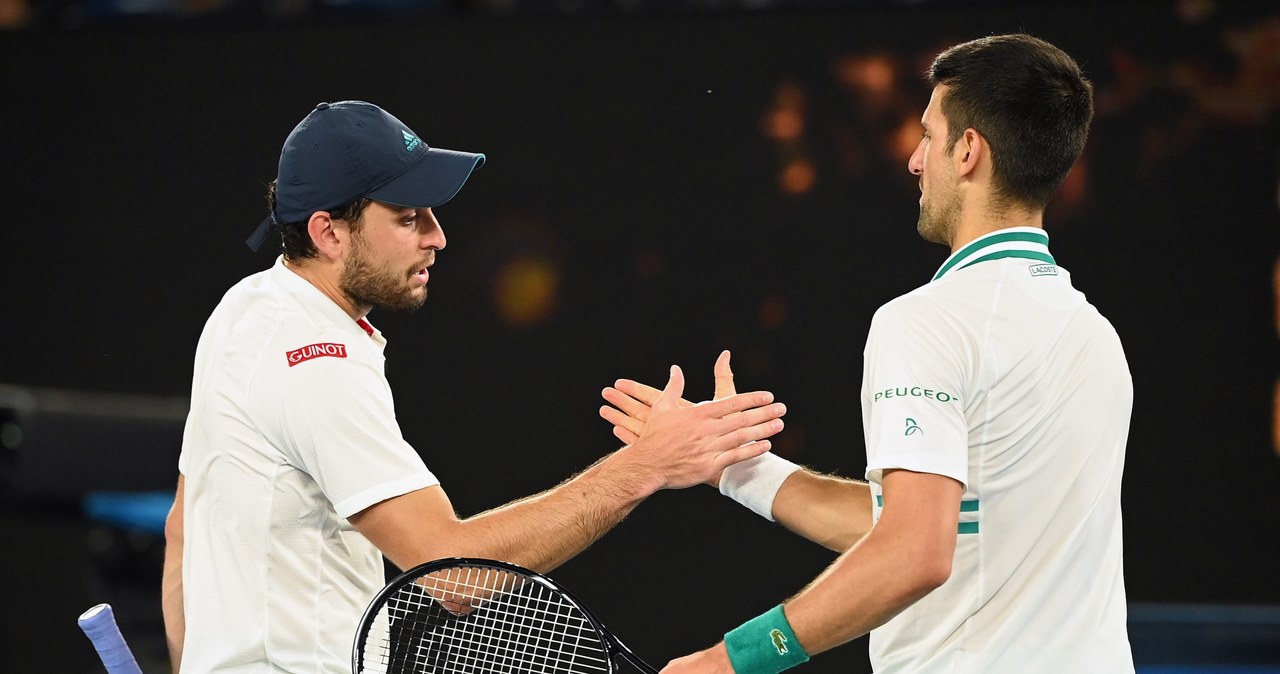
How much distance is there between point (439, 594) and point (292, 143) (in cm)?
84

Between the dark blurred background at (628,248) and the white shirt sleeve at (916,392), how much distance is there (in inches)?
104

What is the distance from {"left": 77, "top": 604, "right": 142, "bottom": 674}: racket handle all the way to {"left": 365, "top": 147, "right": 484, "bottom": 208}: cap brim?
0.82 metres

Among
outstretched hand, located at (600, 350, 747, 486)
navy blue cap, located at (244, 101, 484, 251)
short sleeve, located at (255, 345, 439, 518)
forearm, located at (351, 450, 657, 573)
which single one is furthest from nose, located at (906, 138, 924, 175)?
short sleeve, located at (255, 345, 439, 518)

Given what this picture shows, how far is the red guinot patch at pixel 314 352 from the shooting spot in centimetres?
218

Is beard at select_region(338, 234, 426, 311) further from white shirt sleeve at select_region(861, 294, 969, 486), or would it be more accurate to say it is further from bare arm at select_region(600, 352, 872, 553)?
white shirt sleeve at select_region(861, 294, 969, 486)

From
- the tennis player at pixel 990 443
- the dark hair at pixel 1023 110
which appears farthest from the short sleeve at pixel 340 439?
the dark hair at pixel 1023 110

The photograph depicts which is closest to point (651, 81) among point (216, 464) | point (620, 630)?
point (620, 630)

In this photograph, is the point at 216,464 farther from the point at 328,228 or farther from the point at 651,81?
the point at 651,81

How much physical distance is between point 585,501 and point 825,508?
0.46 m

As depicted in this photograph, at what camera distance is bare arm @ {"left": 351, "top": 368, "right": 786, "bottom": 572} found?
2.12m

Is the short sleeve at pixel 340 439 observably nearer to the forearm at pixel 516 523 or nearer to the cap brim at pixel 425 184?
the forearm at pixel 516 523

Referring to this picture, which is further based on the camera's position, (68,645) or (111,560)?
(68,645)

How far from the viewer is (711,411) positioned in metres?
2.32

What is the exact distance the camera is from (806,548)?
4.52m
